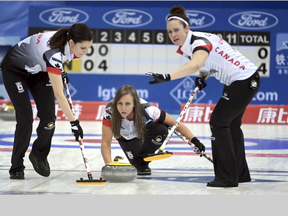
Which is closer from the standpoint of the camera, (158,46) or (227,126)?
(227,126)

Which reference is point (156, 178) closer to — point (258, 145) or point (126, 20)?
point (258, 145)

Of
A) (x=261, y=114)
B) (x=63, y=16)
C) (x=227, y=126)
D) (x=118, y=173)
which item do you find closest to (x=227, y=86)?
(x=227, y=126)

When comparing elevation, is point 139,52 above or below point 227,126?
below

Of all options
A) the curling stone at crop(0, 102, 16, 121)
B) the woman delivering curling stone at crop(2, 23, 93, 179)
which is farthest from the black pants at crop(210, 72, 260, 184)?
the curling stone at crop(0, 102, 16, 121)

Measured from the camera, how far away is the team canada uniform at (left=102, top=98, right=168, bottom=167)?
3.85m

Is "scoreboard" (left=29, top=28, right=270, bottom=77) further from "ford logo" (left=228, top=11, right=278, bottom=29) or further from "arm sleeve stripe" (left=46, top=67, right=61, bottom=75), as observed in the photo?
"arm sleeve stripe" (left=46, top=67, right=61, bottom=75)

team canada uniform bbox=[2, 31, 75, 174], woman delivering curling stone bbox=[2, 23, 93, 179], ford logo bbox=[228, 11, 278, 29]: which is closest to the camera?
woman delivering curling stone bbox=[2, 23, 93, 179]

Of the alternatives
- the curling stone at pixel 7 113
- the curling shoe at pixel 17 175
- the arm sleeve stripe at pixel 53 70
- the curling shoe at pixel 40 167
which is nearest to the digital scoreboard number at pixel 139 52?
the curling stone at pixel 7 113

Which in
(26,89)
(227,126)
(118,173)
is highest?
(26,89)

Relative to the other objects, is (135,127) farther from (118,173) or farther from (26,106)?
(26,106)

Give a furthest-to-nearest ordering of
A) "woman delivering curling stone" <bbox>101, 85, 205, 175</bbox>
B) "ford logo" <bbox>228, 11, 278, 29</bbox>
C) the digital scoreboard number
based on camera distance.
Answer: "ford logo" <bbox>228, 11, 278, 29</bbox>, the digital scoreboard number, "woman delivering curling stone" <bbox>101, 85, 205, 175</bbox>

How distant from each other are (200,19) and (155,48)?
59.0 inches

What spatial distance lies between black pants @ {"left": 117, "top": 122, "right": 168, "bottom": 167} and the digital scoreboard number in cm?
819

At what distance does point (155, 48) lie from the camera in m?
12.0
